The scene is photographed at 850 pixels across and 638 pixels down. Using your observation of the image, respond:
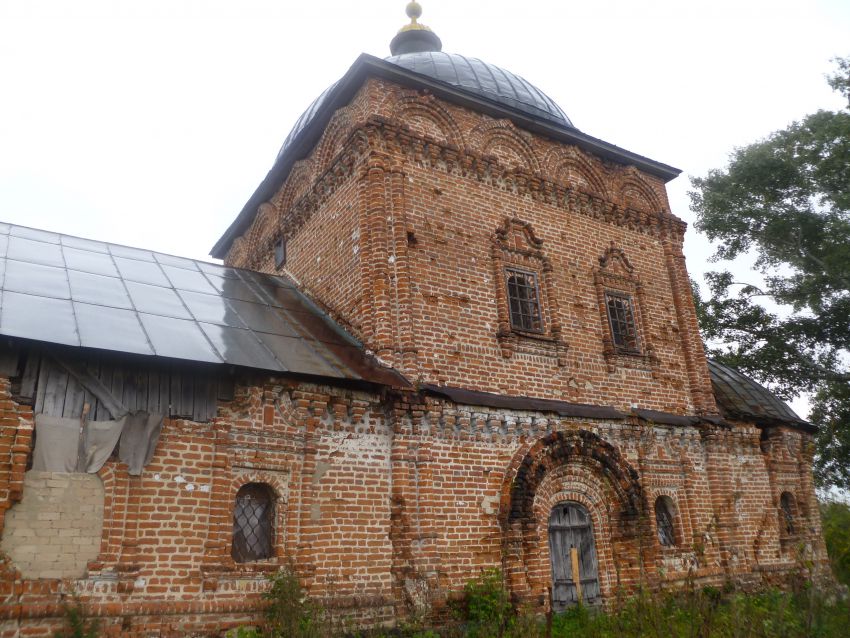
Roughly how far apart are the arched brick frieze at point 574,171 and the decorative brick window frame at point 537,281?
136 cm

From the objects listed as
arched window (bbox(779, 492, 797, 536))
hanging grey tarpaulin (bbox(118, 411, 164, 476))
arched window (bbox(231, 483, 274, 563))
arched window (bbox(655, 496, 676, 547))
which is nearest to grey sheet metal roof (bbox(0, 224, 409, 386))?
hanging grey tarpaulin (bbox(118, 411, 164, 476))

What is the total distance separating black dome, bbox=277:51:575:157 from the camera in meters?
11.4

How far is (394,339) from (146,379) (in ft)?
9.46

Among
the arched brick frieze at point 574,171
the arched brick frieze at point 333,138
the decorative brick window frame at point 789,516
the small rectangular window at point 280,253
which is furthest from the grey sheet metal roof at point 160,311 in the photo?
the decorative brick window frame at point 789,516

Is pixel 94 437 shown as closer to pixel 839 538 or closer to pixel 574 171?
pixel 839 538

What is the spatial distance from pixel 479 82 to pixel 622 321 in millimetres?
4758

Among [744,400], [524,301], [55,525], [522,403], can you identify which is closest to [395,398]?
[522,403]

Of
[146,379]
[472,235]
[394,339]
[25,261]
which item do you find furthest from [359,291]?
[25,261]

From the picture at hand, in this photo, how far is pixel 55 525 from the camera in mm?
5453

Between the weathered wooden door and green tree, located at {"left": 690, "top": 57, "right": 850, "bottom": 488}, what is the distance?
960 centimetres

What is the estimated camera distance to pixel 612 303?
1039 cm

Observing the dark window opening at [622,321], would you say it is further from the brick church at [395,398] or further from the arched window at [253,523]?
the arched window at [253,523]

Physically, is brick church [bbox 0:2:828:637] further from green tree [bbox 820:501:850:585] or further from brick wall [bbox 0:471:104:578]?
green tree [bbox 820:501:850:585]

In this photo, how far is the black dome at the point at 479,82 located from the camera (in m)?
11.4
